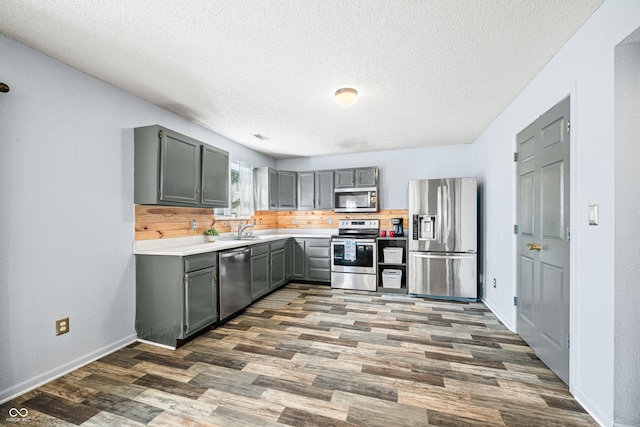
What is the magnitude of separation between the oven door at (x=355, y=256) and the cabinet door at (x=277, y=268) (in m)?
0.87

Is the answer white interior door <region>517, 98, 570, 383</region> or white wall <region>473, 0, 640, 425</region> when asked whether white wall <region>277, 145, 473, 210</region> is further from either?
white wall <region>473, 0, 640, 425</region>

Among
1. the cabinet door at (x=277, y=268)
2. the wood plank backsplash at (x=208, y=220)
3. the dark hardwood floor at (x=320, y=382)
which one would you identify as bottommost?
the dark hardwood floor at (x=320, y=382)

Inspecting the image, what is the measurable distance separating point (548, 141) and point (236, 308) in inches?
139

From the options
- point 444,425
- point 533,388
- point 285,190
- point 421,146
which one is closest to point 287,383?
point 444,425

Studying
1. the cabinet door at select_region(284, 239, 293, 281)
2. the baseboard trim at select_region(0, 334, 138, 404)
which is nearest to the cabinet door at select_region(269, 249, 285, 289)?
the cabinet door at select_region(284, 239, 293, 281)

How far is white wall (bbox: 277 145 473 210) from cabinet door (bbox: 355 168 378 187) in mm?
→ 326

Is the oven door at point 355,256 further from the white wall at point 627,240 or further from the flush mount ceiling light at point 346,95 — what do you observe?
the white wall at point 627,240

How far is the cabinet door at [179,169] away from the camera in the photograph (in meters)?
2.64

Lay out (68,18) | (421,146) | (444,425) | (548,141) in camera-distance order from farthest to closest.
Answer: (421,146)
(548,141)
(68,18)
(444,425)

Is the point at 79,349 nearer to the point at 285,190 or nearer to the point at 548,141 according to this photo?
the point at 285,190

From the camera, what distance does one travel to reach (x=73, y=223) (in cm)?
222

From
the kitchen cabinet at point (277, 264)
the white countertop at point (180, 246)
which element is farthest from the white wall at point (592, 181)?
the kitchen cabinet at point (277, 264)

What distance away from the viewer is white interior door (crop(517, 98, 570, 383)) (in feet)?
6.40

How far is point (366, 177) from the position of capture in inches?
195
